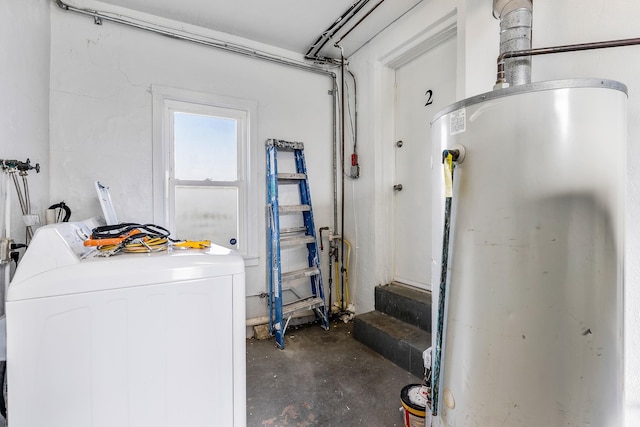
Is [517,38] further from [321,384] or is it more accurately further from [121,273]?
[321,384]

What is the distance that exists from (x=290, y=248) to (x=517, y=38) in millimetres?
2227

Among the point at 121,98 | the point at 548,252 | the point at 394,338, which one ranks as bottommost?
the point at 394,338

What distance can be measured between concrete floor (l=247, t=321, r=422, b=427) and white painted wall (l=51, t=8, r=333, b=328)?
0.59 meters

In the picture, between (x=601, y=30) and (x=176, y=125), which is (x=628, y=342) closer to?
(x=601, y=30)

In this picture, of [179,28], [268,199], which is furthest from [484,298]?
[179,28]

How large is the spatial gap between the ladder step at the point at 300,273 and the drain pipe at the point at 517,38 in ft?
6.76

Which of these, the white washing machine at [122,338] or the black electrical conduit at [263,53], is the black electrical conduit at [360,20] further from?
the white washing machine at [122,338]

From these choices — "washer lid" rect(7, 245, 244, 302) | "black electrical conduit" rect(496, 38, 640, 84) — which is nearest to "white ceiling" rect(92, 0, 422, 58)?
"black electrical conduit" rect(496, 38, 640, 84)

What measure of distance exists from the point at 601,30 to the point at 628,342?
1182 mm

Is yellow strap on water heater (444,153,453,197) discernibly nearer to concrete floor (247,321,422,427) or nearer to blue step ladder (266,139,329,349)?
concrete floor (247,321,422,427)

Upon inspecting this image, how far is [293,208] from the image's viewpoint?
267 cm

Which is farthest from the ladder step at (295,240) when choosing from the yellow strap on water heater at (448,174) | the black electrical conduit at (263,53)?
the yellow strap on water heater at (448,174)

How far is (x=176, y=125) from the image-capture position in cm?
231

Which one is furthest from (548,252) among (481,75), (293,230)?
(293,230)
